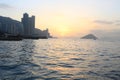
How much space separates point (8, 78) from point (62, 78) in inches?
200

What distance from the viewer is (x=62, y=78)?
18.9m

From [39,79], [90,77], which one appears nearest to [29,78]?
[39,79]

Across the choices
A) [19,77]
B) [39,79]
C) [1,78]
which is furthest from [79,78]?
[1,78]

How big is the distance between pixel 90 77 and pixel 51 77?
396 centimetres

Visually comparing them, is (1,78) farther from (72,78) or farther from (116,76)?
(116,76)

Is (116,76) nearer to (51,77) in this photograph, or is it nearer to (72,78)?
(72,78)

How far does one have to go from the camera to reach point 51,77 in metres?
19.1

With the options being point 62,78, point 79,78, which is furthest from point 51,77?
point 79,78

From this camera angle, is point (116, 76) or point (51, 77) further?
point (116, 76)

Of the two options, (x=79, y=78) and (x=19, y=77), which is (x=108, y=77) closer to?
(x=79, y=78)

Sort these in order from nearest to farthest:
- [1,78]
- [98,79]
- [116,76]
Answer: [1,78] < [98,79] < [116,76]

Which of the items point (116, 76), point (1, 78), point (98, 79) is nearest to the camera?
point (1, 78)

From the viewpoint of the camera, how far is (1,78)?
1766 cm

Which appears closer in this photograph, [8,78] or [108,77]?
[8,78]
